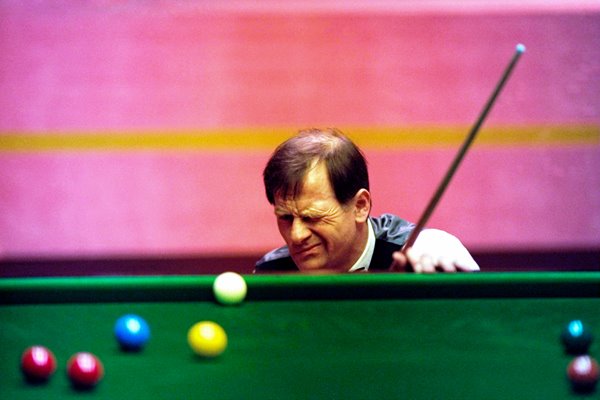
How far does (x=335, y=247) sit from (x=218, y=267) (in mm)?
1841

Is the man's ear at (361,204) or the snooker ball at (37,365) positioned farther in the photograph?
the man's ear at (361,204)

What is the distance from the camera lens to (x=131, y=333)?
54.5 inches

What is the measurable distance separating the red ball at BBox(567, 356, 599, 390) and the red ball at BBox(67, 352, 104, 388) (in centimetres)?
76

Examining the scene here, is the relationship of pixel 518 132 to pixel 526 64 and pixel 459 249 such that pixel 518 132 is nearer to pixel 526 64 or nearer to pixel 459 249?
pixel 526 64

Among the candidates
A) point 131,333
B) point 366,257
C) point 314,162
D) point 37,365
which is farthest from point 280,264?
point 37,365

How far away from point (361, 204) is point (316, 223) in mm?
215

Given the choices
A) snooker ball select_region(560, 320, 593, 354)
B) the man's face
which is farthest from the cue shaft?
snooker ball select_region(560, 320, 593, 354)

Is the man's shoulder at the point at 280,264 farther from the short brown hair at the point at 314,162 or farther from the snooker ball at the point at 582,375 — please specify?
the snooker ball at the point at 582,375

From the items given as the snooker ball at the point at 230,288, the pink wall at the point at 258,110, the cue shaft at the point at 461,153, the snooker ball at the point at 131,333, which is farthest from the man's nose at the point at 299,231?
the pink wall at the point at 258,110

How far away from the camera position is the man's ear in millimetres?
2496

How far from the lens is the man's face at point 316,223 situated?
2361 mm

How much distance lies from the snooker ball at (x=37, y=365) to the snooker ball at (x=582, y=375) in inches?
33.1

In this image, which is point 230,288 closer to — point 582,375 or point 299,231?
point 582,375

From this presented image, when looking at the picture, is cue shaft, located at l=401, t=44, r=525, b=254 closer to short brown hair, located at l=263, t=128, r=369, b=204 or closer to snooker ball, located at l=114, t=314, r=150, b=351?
short brown hair, located at l=263, t=128, r=369, b=204
